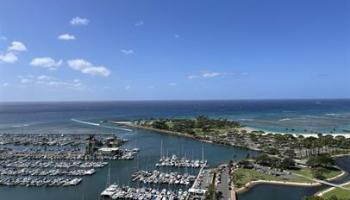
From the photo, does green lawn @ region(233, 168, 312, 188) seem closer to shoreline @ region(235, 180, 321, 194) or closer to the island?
the island

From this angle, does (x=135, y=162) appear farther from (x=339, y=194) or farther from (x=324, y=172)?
(x=339, y=194)

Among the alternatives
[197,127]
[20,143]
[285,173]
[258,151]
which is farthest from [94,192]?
[197,127]

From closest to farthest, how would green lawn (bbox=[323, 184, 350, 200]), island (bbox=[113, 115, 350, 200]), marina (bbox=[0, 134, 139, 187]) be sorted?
green lawn (bbox=[323, 184, 350, 200])
island (bbox=[113, 115, 350, 200])
marina (bbox=[0, 134, 139, 187])

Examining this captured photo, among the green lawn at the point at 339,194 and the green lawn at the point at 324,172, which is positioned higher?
the green lawn at the point at 324,172

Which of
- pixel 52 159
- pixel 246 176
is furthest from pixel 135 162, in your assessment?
pixel 246 176

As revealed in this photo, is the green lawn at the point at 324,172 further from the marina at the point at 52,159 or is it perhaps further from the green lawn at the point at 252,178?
the marina at the point at 52,159

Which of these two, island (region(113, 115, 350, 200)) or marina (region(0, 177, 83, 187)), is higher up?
island (region(113, 115, 350, 200))

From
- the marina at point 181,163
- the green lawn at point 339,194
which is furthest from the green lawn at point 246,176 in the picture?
the marina at point 181,163

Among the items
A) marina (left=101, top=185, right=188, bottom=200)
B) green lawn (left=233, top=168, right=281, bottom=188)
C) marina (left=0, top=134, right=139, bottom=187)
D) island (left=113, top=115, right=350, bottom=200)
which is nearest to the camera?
marina (left=101, top=185, right=188, bottom=200)

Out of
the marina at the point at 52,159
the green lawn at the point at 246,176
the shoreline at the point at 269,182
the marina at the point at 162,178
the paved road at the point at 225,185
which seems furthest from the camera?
the marina at the point at 52,159

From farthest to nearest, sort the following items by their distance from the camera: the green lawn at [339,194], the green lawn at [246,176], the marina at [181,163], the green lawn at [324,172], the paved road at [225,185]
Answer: the marina at [181,163] → the green lawn at [324,172] → the green lawn at [246,176] → the paved road at [225,185] → the green lawn at [339,194]

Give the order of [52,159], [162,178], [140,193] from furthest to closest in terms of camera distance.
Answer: [52,159], [162,178], [140,193]

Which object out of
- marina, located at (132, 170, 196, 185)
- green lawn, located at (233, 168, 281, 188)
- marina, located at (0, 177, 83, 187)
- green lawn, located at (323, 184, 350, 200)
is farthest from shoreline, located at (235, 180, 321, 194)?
marina, located at (0, 177, 83, 187)

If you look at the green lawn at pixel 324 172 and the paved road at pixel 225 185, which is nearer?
the paved road at pixel 225 185
